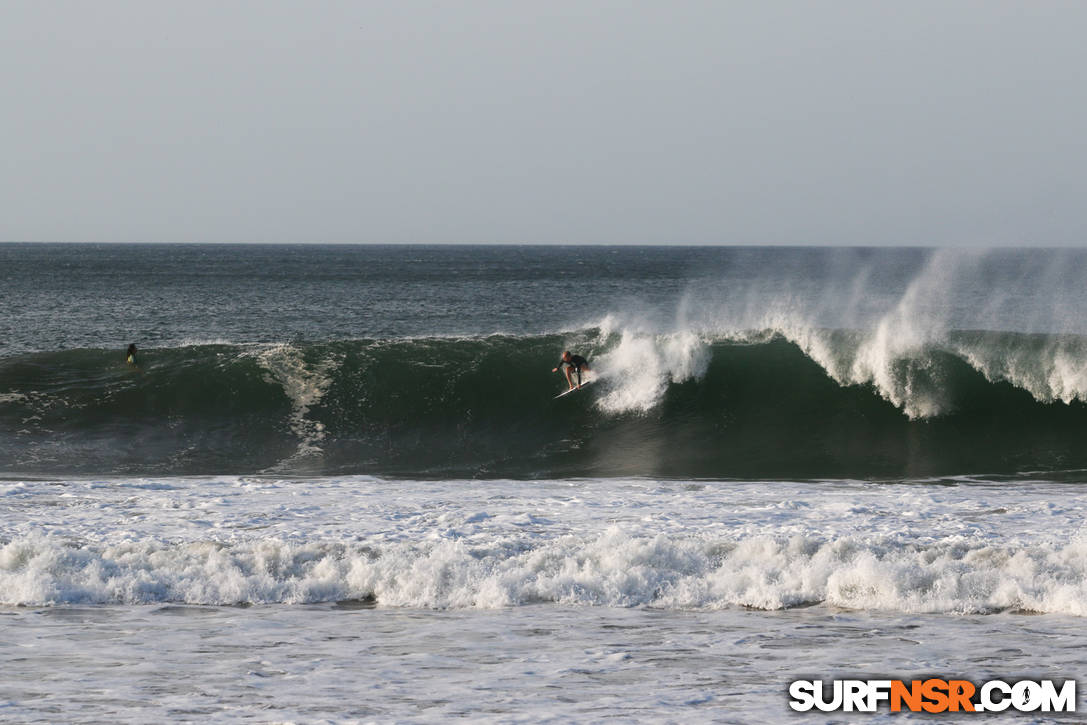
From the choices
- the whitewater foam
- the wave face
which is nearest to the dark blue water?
the wave face

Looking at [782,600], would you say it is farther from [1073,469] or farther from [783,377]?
[783,377]

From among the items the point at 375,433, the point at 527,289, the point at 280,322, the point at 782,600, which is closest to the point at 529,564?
the point at 782,600

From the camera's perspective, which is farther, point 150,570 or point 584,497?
point 584,497

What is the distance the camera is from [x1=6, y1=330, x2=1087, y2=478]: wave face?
52.5ft

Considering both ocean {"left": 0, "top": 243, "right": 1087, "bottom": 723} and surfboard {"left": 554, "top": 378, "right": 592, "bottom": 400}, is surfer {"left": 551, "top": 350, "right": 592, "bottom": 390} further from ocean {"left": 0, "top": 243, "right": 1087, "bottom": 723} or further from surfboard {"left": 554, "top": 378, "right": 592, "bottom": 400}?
ocean {"left": 0, "top": 243, "right": 1087, "bottom": 723}

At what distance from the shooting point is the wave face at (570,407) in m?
16.0

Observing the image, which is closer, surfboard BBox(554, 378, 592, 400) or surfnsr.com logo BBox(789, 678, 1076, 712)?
surfnsr.com logo BBox(789, 678, 1076, 712)

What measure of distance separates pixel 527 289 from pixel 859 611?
70.6 m

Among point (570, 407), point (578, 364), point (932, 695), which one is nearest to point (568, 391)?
point (578, 364)

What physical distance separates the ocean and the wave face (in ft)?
0.28

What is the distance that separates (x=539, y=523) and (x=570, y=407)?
28.8 ft

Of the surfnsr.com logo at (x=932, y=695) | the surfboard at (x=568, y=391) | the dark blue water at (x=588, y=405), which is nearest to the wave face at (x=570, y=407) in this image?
the dark blue water at (x=588, y=405)

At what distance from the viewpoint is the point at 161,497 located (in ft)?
40.0

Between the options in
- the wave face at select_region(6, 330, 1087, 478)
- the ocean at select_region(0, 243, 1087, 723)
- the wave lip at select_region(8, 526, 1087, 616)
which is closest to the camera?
the ocean at select_region(0, 243, 1087, 723)
